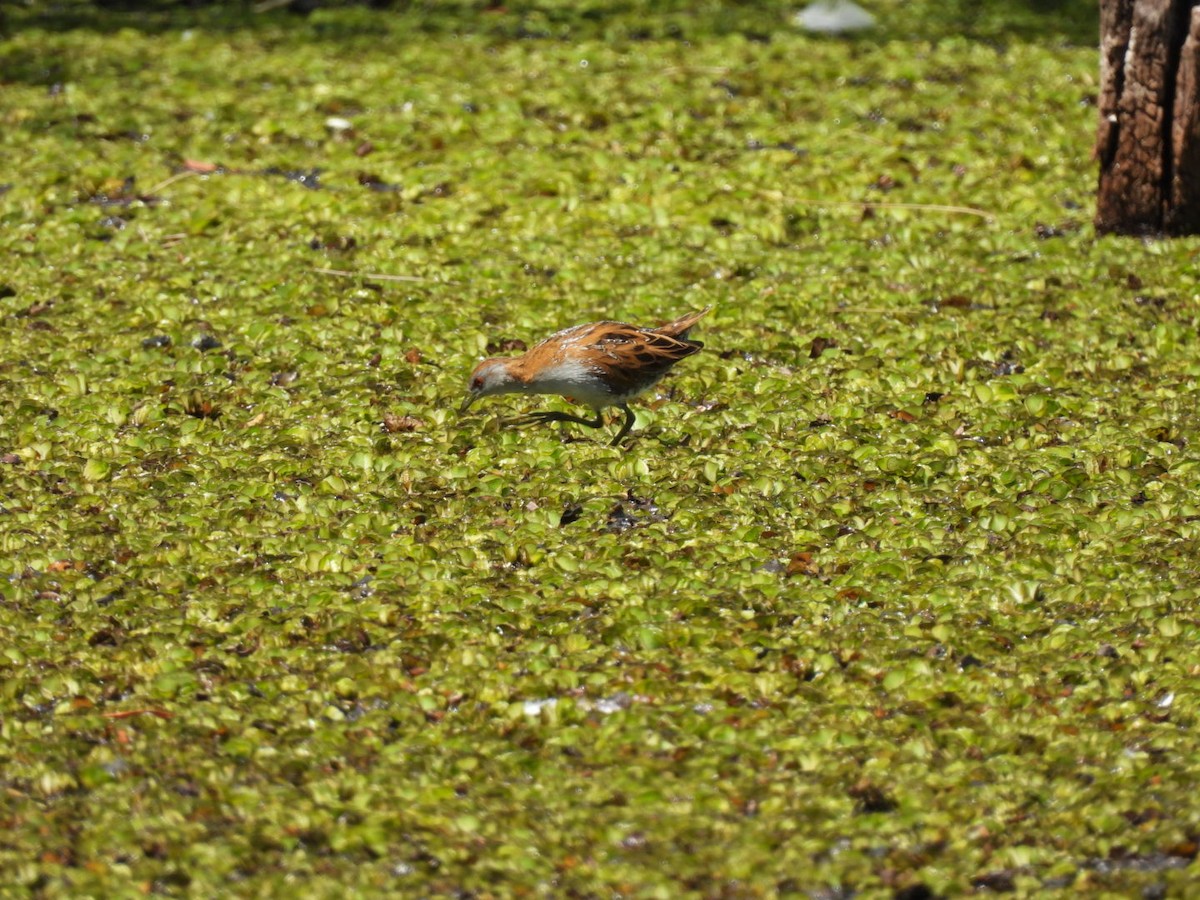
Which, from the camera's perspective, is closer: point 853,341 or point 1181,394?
point 1181,394

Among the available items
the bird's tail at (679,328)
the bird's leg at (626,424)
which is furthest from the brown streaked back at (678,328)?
the bird's leg at (626,424)

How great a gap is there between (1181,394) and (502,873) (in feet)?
13.6

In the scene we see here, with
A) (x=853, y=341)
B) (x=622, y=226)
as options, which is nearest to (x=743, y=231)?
(x=622, y=226)

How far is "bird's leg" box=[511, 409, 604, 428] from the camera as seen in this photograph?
660cm

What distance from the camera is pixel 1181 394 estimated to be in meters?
6.83

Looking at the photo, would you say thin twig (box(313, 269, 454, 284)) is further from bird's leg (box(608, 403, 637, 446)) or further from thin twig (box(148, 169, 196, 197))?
bird's leg (box(608, 403, 637, 446))

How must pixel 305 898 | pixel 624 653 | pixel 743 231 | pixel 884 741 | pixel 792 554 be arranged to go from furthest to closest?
pixel 743 231 → pixel 792 554 → pixel 624 653 → pixel 884 741 → pixel 305 898

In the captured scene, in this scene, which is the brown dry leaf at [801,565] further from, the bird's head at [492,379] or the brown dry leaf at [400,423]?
the brown dry leaf at [400,423]

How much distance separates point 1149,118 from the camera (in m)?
7.68

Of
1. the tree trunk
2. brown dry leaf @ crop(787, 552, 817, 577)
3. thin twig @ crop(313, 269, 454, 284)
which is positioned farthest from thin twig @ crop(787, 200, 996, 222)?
brown dry leaf @ crop(787, 552, 817, 577)

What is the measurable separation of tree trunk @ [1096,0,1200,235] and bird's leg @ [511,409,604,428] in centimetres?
328

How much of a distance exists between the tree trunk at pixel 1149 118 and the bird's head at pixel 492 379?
3638 mm

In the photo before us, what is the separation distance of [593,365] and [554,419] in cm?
63

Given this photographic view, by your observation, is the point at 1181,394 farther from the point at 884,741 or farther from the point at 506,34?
the point at 506,34
